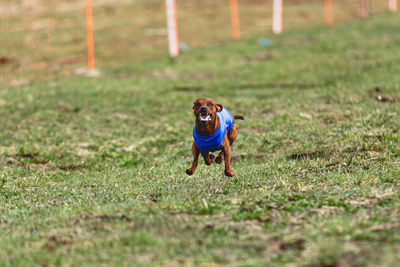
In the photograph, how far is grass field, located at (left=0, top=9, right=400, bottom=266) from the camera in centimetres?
620

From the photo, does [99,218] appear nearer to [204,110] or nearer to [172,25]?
[204,110]

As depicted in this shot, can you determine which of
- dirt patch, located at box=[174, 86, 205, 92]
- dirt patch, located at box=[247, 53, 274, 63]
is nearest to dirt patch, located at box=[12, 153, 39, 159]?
dirt patch, located at box=[174, 86, 205, 92]

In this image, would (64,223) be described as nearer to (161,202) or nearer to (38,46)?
(161,202)

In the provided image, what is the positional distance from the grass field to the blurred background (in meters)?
5.61

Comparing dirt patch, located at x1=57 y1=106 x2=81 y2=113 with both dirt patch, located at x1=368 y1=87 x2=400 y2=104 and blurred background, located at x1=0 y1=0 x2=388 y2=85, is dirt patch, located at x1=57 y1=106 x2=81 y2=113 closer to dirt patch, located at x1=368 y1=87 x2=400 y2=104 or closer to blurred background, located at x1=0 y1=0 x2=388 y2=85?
blurred background, located at x1=0 y1=0 x2=388 y2=85

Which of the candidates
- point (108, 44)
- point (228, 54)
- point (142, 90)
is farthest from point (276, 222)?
point (108, 44)

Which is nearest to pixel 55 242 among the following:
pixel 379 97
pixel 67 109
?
pixel 379 97

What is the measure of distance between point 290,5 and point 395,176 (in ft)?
143

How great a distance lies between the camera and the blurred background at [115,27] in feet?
104

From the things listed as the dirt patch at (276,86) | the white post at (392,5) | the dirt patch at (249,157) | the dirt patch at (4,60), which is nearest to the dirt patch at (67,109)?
the dirt patch at (276,86)

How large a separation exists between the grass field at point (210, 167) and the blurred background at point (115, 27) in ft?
18.4

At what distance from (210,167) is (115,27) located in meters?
32.8

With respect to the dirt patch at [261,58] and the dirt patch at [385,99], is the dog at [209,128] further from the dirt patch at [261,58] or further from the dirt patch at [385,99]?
the dirt patch at [261,58]

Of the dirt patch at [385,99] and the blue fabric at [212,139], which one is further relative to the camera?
the dirt patch at [385,99]
